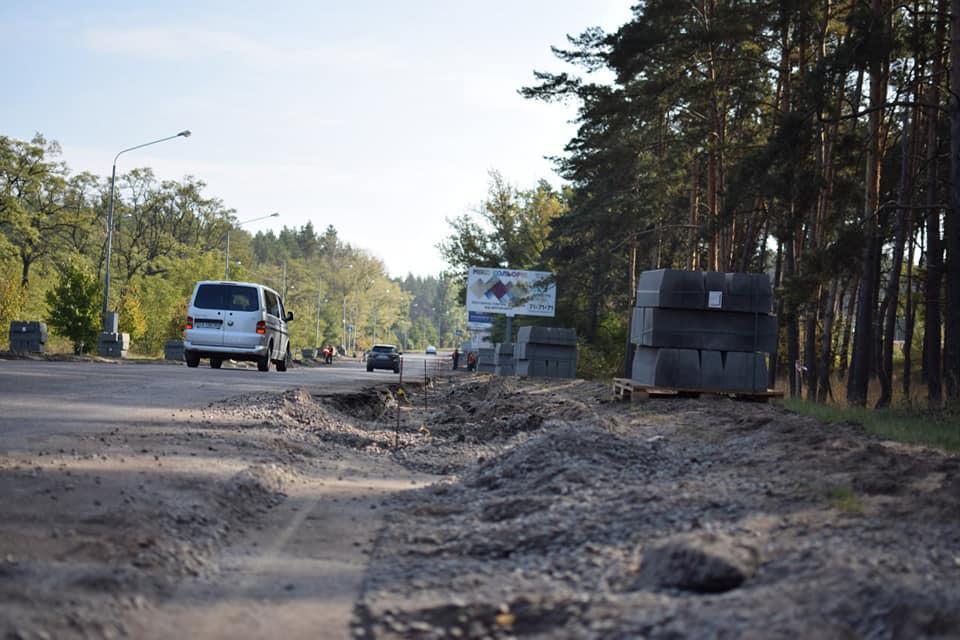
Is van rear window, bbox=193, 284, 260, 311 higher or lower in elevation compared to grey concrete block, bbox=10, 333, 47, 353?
higher

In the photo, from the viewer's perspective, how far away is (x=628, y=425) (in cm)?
1388

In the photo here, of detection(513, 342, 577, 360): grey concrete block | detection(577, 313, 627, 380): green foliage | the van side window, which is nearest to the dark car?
detection(577, 313, 627, 380): green foliage

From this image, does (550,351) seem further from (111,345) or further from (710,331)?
(710,331)

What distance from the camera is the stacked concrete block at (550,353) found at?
128ft

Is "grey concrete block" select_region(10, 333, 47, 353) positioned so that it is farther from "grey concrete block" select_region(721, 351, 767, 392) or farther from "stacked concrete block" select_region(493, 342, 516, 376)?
"grey concrete block" select_region(721, 351, 767, 392)

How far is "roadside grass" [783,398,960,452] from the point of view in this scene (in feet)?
36.4

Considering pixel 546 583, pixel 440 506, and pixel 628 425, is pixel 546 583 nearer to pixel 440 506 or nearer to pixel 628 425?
pixel 440 506

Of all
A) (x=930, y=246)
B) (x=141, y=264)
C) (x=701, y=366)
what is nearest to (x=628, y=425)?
(x=701, y=366)

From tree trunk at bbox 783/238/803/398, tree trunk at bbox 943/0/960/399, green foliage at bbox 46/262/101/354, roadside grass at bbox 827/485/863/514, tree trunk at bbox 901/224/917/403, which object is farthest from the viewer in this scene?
green foliage at bbox 46/262/101/354

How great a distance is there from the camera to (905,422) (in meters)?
13.5

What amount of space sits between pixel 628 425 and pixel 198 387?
23.9 feet

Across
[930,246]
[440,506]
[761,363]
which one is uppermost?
[930,246]

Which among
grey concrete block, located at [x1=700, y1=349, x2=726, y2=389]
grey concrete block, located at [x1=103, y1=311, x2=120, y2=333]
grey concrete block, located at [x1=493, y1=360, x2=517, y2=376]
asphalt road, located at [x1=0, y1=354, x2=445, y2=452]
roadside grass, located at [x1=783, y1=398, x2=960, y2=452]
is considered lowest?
grey concrete block, located at [x1=493, y1=360, x2=517, y2=376]

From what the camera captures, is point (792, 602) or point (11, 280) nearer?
point (792, 602)
